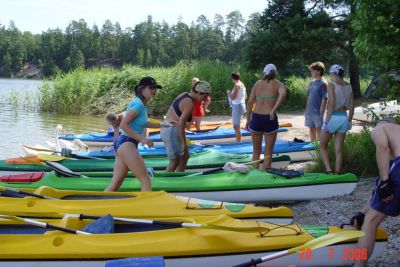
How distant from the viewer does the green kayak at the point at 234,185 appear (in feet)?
21.3

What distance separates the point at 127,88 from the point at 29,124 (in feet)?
16.3

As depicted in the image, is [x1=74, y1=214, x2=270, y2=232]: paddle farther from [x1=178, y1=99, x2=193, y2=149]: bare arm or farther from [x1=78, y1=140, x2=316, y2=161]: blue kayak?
[x1=78, y1=140, x2=316, y2=161]: blue kayak

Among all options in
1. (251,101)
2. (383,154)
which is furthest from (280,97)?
(383,154)

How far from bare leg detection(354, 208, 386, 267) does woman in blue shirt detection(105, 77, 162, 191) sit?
8.20 feet

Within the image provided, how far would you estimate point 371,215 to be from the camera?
4012mm

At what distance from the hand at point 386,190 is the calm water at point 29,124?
414 inches

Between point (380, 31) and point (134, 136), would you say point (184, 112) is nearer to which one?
point (134, 136)

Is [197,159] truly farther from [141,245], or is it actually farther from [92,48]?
[92,48]

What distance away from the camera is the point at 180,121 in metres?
6.90

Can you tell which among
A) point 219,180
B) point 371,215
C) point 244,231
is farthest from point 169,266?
point 219,180

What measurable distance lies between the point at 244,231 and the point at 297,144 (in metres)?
5.73

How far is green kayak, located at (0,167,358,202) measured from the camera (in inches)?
256

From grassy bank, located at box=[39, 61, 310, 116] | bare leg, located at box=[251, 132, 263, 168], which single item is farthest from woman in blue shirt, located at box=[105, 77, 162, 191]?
grassy bank, located at box=[39, 61, 310, 116]

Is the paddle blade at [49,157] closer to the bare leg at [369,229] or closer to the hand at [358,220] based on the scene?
the hand at [358,220]
